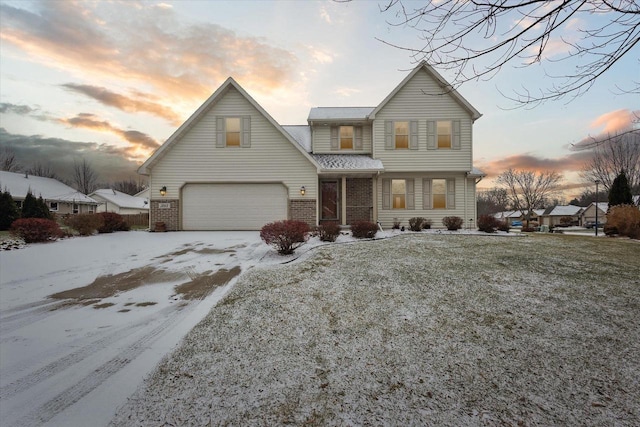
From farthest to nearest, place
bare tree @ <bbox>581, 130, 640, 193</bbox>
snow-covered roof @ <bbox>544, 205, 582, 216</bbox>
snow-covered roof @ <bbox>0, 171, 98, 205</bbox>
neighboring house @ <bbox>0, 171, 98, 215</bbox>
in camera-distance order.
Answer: snow-covered roof @ <bbox>544, 205, 582, 216</bbox> → neighboring house @ <bbox>0, 171, 98, 215</bbox> → snow-covered roof @ <bbox>0, 171, 98, 205</bbox> → bare tree @ <bbox>581, 130, 640, 193</bbox>

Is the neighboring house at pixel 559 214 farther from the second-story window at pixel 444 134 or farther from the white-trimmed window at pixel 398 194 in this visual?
the white-trimmed window at pixel 398 194

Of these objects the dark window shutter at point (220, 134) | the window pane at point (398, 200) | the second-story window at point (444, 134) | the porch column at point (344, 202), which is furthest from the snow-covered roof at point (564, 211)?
the dark window shutter at point (220, 134)

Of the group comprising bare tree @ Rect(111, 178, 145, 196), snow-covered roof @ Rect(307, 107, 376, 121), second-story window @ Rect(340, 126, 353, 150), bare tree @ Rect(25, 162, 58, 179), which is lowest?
second-story window @ Rect(340, 126, 353, 150)

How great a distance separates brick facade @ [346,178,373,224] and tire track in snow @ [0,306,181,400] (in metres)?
11.8

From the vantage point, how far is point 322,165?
1338 centimetres

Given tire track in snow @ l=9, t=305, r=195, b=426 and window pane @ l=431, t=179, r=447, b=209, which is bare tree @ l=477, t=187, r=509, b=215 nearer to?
window pane @ l=431, t=179, r=447, b=209

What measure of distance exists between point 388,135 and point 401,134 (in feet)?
2.38

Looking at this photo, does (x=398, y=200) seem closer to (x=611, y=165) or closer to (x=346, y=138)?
(x=346, y=138)

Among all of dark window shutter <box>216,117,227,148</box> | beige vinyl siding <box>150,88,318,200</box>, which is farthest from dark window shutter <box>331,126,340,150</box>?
dark window shutter <box>216,117,227,148</box>

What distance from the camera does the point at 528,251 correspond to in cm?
832

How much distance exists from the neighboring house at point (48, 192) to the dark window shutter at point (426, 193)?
3059 centimetres

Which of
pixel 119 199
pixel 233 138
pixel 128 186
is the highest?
pixel 128 186

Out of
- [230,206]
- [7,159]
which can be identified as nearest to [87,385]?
[230,206]

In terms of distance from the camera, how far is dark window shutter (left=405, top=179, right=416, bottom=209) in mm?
14656
